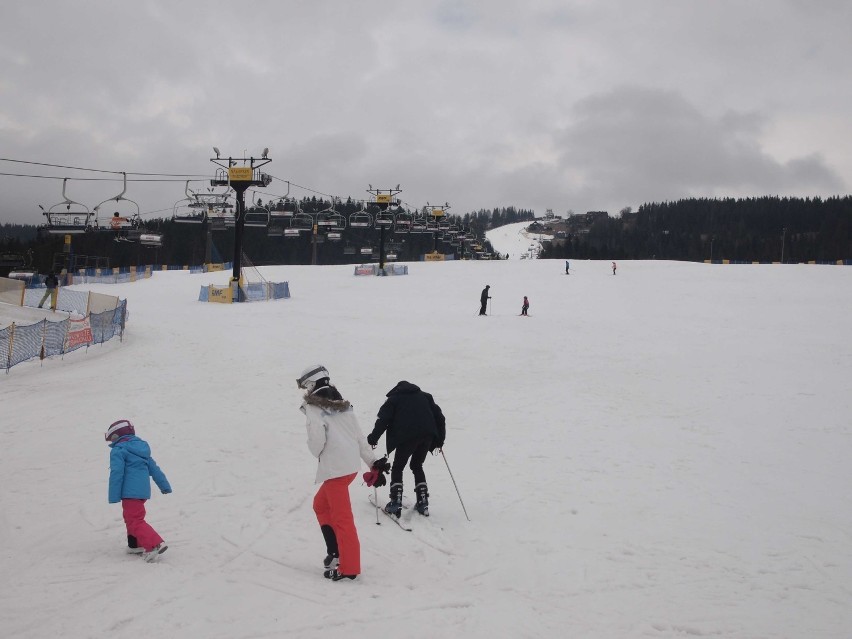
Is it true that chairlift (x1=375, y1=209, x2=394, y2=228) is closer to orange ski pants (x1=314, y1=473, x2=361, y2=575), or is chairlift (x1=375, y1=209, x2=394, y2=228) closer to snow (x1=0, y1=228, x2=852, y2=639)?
snow (x1=0, y1=228, x2=852, y2=639)

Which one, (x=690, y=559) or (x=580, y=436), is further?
(x=580, y=436)

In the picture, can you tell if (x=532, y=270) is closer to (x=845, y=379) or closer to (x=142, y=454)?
(x=845, y=379)

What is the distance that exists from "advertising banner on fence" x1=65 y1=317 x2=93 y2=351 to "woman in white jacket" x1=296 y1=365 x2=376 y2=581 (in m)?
16.4

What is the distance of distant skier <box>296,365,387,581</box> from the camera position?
5121mm

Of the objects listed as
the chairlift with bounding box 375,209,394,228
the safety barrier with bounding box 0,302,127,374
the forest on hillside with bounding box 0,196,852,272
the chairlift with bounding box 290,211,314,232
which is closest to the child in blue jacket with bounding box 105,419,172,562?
the safety barrier with bounding box 0,302,127,374

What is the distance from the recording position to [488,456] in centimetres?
1005

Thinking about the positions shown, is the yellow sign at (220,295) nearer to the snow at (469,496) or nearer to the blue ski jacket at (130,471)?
the snow at (469,496)

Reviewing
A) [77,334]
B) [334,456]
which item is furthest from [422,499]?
[77,334]

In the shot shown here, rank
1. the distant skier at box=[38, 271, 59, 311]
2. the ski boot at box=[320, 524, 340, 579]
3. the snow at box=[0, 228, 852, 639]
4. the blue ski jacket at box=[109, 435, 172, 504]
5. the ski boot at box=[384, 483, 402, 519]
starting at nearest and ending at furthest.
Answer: the snow at box=[0, 228, 852, 639] → the ski boot at box=[320, 524, 340, 579] → the blue ski jacket at box=[109, 435, 172, 504] → the ski boot at box=[384, 483, 402, 519] → the distant skier at box=[38, 271, 59, 311]

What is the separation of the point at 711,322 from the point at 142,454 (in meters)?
30.0

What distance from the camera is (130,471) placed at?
550 centimetres

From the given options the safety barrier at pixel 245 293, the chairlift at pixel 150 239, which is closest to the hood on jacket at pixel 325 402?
the safety barrier at pixel 245 293

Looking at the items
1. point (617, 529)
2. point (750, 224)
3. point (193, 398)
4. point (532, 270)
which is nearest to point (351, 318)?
point (193, 398)

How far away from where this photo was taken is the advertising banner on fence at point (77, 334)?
737 inches
